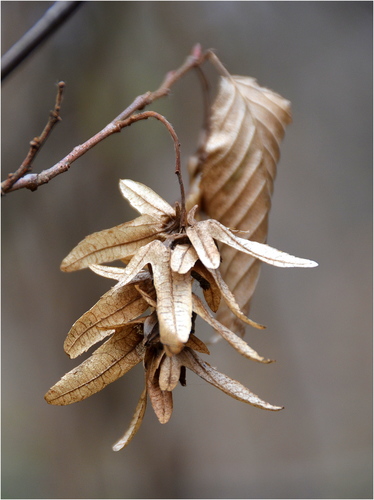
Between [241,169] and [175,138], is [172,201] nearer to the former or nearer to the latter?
[241,169]

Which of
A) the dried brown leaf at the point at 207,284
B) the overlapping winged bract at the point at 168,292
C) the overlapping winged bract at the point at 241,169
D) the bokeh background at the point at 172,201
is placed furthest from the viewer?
the bokeh background at the point at 172,201

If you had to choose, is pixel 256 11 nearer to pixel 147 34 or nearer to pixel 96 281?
pixel 147 34

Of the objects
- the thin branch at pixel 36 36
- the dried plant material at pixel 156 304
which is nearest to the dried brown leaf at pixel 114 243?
the dried plant material at pixel 156 304

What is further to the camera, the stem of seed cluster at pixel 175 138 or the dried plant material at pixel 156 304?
the stem of seed cluster at pixel 175 138

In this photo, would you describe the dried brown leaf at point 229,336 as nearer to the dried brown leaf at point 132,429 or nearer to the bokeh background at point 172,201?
the dried brown leaf at point 132,429

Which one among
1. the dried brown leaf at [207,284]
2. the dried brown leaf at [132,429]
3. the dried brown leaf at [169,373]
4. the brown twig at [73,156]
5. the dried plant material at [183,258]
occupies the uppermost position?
the brown twig at [73,156]

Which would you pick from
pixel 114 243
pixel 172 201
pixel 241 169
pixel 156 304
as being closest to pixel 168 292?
pixel 156 304

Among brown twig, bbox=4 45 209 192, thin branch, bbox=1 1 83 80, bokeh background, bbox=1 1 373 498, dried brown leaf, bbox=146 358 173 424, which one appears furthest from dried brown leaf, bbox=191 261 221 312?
bokeh background, bbox=1 1 373 498

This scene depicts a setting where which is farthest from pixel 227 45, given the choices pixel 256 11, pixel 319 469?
pixel 319 469
